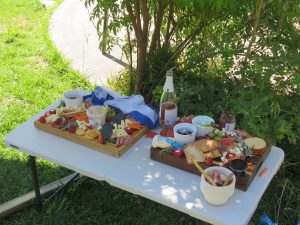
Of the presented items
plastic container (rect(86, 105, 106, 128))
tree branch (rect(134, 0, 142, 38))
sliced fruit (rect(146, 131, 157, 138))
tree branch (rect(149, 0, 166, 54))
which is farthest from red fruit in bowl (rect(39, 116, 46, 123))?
tree branch (rect(149, 0, 166, 54))

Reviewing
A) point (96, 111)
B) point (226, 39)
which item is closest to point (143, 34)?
point (226, 39)

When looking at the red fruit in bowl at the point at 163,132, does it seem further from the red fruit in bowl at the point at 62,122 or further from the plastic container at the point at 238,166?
the red fruit in bowl at the point at 62,122

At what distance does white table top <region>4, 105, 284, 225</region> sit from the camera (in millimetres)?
1944

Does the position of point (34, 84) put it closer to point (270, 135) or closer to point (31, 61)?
point (31, 61)

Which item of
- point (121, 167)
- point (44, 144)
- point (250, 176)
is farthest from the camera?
point (44, 144)

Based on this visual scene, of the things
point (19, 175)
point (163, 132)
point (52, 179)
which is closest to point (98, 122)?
point (163, 132)

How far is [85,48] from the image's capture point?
5188 millimetres

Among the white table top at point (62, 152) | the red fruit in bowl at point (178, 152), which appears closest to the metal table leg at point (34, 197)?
the white table top at point (62, 152)

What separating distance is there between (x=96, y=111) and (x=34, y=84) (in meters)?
2.15

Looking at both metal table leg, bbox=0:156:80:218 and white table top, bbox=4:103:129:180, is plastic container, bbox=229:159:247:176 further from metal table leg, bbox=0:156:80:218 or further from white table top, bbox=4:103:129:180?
metal table leg, bbox=0:156:80:218

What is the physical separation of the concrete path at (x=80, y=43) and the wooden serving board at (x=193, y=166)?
7.58 feet

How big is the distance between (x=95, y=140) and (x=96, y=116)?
0.47 feet

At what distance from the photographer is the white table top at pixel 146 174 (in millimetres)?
1944

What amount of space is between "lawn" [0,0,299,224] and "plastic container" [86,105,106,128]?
780mm
